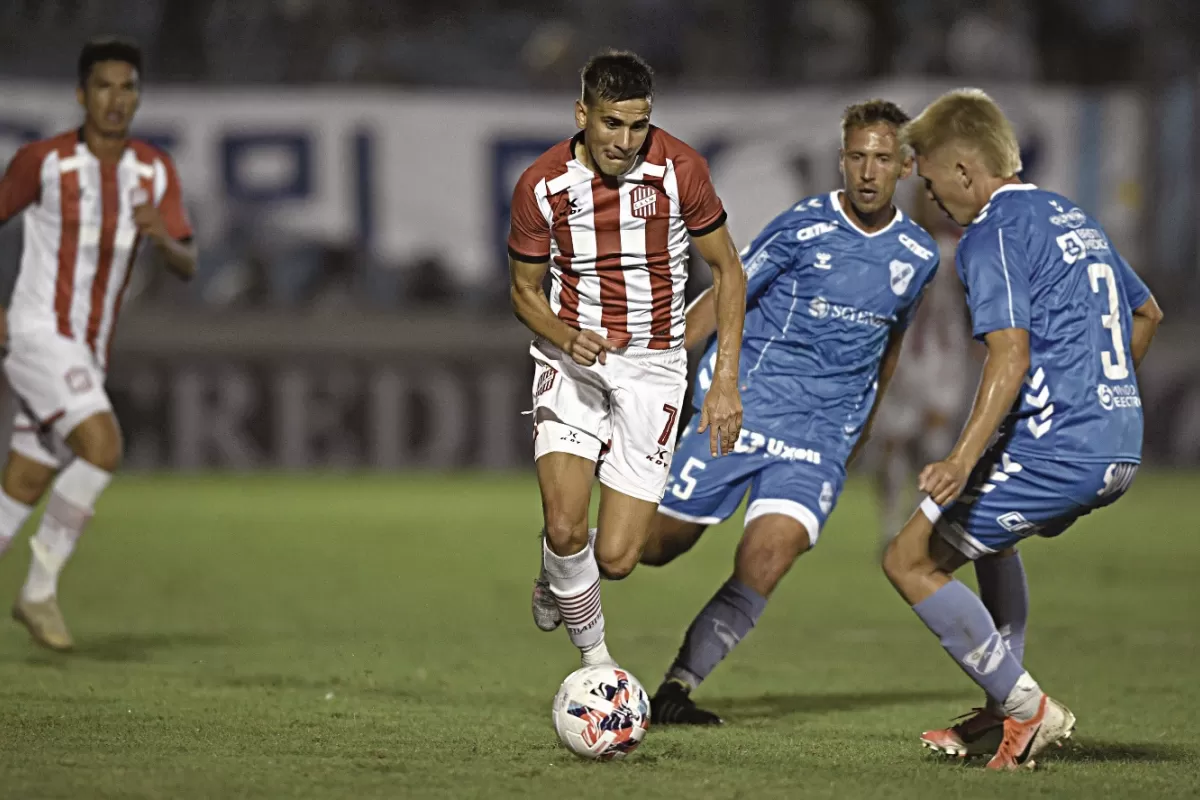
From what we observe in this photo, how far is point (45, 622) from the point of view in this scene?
734cm

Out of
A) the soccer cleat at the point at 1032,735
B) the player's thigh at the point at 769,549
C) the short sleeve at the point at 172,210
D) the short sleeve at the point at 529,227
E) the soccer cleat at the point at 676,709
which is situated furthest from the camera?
the short sleeve at the point at 172,210

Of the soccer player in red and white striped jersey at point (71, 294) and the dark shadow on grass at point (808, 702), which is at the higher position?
the soccer player in red and white striped jersey at point (71, 294)

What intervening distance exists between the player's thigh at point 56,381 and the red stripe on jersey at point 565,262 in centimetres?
258

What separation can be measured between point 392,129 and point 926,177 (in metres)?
12.3

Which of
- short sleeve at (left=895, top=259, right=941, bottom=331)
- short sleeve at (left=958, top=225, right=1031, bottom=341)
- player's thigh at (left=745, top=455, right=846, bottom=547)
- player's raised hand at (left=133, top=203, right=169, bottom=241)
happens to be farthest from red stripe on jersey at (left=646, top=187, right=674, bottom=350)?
player's raised hand at (left=133, top=203, right=169, bottom=241)

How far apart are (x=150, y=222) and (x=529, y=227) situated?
2.47 metres

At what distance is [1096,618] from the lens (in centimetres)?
909

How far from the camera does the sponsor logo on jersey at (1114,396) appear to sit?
5078mm

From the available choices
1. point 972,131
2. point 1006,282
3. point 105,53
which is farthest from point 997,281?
point 105,53

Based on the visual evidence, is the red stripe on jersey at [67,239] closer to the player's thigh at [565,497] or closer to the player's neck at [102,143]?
the player's neck at [102,143]

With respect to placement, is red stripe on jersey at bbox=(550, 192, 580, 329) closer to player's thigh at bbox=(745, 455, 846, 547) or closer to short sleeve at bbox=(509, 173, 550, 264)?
short sleeve at bbox=(509, 173, 550, 264)

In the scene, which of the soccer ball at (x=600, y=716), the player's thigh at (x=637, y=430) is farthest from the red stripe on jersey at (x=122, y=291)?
the soccer ball at (x=600, y=716)

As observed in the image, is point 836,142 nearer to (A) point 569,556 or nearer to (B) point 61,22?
(B) point 61,22

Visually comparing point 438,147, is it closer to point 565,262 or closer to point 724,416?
point 565,262
